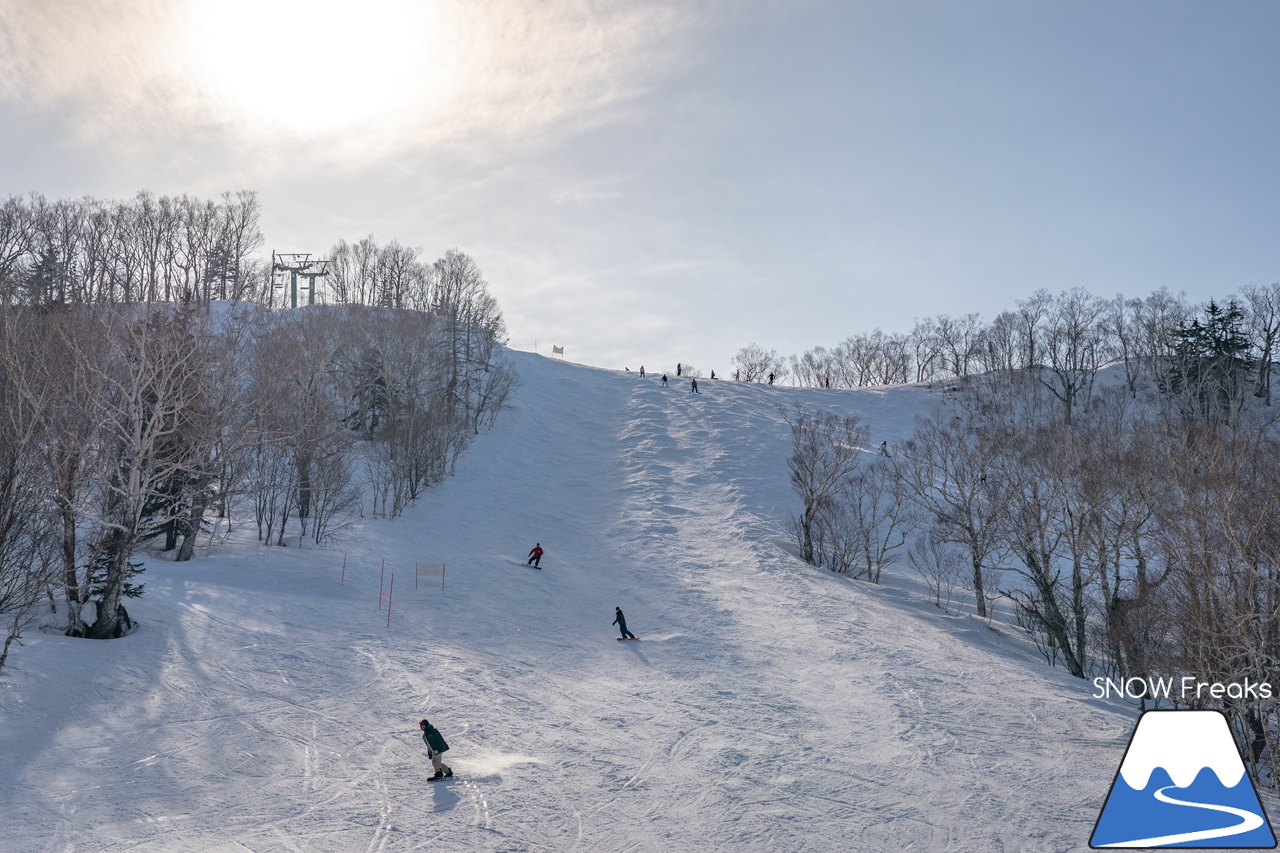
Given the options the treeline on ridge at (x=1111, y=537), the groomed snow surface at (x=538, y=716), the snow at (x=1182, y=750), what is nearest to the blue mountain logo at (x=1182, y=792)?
the snow at (x=1182, y=750)

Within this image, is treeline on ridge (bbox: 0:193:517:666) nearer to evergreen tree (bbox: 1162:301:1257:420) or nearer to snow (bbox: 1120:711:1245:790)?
snow (bbox: 1120:711:1245:790)

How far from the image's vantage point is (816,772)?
14.5 metres

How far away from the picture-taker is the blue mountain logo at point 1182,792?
10.8 meters

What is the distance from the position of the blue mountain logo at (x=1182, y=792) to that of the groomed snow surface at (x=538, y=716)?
1.38 m

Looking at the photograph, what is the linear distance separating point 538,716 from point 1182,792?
12.4 m

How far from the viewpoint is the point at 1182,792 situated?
10938 millimetres

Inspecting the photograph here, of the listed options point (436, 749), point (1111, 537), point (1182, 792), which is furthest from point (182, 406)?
point (1111, 537)

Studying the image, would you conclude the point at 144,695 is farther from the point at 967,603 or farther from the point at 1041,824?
the point at 967,603

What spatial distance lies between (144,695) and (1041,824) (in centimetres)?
1827

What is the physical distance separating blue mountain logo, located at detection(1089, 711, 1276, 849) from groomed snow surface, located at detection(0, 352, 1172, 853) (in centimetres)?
138

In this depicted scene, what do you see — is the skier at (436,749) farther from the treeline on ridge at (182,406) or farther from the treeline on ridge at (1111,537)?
the treeline on ridge at (1111,537)

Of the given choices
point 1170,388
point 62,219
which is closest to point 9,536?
point 62,219

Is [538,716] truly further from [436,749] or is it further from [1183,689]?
[1183,689]

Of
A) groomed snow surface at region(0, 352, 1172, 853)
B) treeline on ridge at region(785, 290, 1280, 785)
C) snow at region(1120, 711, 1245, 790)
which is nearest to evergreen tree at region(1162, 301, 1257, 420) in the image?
treeline on ridge at region(785, 290, 1280, 785)
